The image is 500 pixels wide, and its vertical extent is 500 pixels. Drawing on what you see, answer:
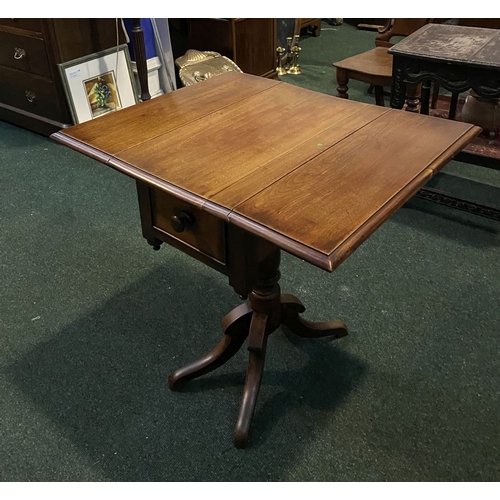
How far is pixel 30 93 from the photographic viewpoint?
282 cm

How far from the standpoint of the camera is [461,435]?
4.28 feet

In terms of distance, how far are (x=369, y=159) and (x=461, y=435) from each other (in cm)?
73

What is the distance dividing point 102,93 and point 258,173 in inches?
80.4

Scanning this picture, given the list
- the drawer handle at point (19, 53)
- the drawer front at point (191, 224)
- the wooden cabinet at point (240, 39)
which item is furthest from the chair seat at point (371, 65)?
the drawer front at point (191, 224)

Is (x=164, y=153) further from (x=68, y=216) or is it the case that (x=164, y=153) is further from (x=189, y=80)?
(x=189, y=80)

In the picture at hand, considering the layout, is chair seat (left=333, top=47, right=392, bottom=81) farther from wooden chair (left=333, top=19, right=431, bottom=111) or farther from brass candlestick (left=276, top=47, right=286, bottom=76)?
brass candlestick (left=276, top=47, right=286, bottom=76)

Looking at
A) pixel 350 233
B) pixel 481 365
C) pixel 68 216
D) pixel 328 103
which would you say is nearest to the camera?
pixel 350 233

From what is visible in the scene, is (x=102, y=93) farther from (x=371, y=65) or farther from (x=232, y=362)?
(x=232, y=362)

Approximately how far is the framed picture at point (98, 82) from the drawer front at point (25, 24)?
0.65 feet

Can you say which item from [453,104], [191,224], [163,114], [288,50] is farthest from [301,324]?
[288,50]

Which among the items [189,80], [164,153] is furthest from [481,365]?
[189,80]

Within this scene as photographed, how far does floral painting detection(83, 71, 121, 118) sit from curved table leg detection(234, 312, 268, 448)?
187 cm

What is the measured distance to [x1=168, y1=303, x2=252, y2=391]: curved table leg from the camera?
138cm

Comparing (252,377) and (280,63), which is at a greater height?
(280,63)
